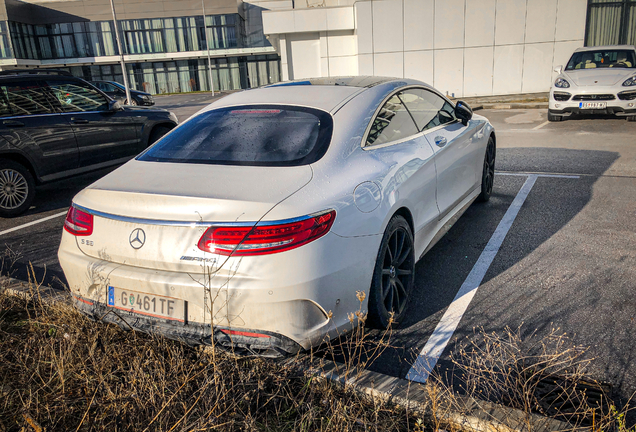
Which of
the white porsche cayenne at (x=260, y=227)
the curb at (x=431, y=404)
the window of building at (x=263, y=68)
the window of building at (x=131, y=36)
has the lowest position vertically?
the window of building at (x=263, y=68)

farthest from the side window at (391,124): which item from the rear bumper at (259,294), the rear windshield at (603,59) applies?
the rear windshield at (603,59)

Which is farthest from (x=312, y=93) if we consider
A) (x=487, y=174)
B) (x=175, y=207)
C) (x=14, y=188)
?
(x=14, y=188)

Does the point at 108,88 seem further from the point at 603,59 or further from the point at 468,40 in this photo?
the point at 603,59

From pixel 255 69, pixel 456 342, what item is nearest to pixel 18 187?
pixel 456 342

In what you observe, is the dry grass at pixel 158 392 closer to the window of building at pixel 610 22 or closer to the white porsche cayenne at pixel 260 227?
the white porsche cayenne at pixel 260 227

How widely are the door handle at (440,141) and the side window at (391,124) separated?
23 centimetres

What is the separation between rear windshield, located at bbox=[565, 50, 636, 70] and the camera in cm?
1277

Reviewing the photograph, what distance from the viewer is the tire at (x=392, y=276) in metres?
3.14

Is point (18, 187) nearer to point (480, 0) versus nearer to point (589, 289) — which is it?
point (589, 289)

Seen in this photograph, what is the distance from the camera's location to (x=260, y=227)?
2537mm

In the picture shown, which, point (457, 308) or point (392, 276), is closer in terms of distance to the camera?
point (392, 276)

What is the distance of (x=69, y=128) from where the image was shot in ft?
23.4

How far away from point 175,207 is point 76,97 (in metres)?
5.76

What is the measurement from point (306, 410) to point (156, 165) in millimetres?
1737
